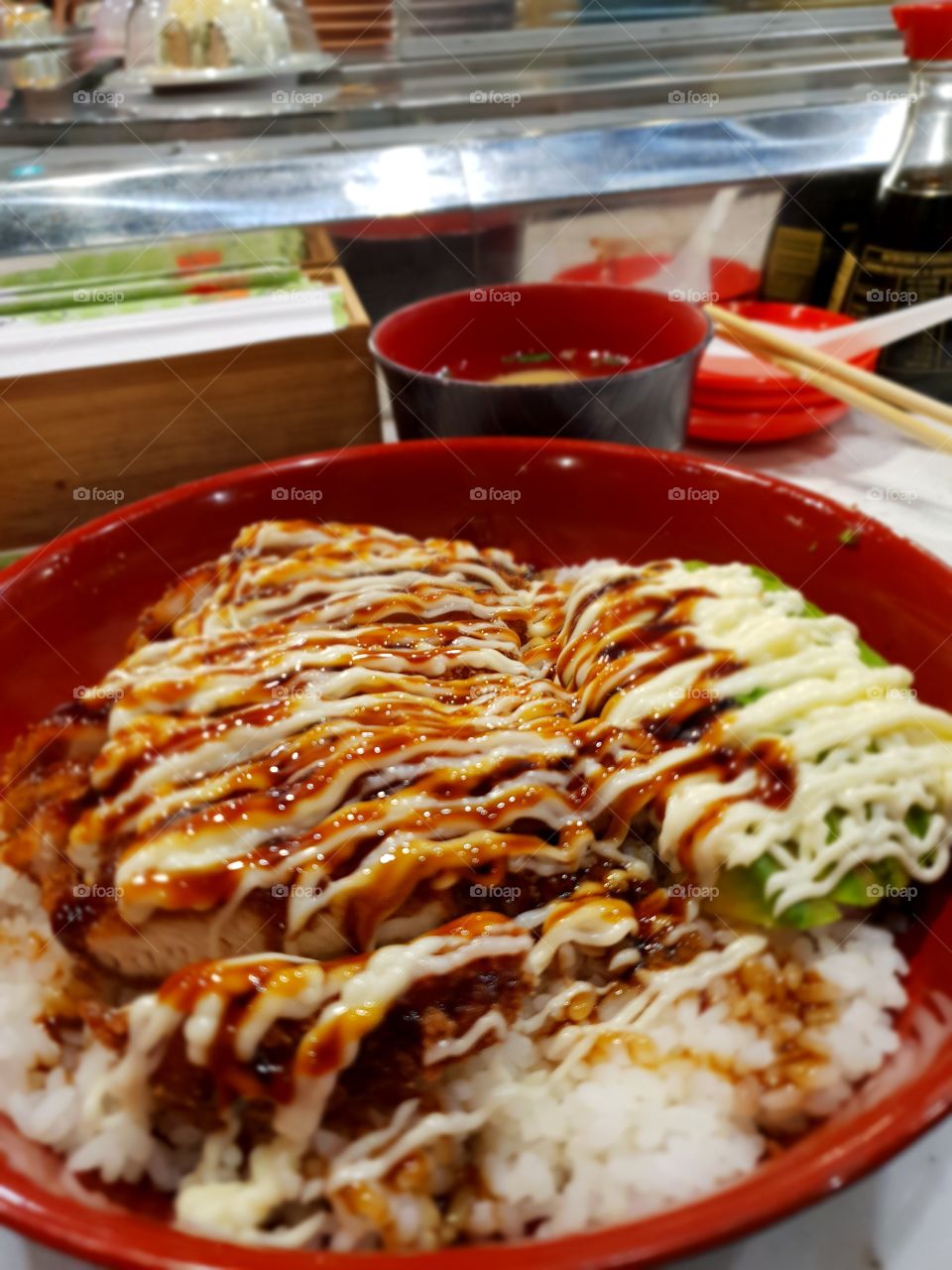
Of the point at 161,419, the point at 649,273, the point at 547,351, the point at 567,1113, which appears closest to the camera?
the point at 567,1113

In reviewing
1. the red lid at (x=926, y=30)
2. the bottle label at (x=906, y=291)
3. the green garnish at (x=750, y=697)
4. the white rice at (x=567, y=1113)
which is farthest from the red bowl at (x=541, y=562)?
the red lid at (x=926, y=30)

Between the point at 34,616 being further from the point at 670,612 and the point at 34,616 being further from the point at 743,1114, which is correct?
→ the point at 743,1114

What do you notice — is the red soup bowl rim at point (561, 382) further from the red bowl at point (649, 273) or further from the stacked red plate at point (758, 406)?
the red bowl at point (649, 273)

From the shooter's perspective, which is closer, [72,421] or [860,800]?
[860,800]

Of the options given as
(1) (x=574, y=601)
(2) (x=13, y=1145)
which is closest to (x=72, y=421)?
(1) (x=574, y=601)

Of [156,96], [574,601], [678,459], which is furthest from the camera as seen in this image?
[156,96]

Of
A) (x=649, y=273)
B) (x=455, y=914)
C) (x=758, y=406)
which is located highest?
(x=649, y=273)

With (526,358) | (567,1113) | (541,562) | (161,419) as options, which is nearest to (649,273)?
(526,358)

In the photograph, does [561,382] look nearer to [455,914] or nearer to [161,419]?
[161,419]
